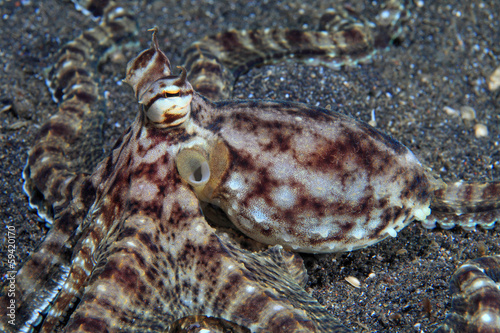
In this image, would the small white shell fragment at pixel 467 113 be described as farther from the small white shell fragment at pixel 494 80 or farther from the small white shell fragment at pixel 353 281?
the small white shell fragment at pixel 353 281

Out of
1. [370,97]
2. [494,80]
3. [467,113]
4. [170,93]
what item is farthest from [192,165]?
[494,80]

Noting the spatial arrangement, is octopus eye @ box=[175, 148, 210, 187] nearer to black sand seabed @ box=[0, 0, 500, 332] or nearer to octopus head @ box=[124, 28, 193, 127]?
octopus head @ box=[124, 28, 193, 127]

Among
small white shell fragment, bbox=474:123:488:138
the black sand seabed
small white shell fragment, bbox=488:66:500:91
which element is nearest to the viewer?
the black sand seabed

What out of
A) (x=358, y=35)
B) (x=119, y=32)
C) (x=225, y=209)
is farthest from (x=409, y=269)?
(x=119, y=32)

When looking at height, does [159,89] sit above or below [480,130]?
above

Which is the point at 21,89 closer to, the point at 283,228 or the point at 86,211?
the point at 86,211

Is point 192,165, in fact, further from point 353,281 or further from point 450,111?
point 450,111

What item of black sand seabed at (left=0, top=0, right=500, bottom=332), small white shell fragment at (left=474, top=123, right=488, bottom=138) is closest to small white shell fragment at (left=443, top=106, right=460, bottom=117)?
black sand seabed at (left=0, top=0, right=500, bottom=332)
